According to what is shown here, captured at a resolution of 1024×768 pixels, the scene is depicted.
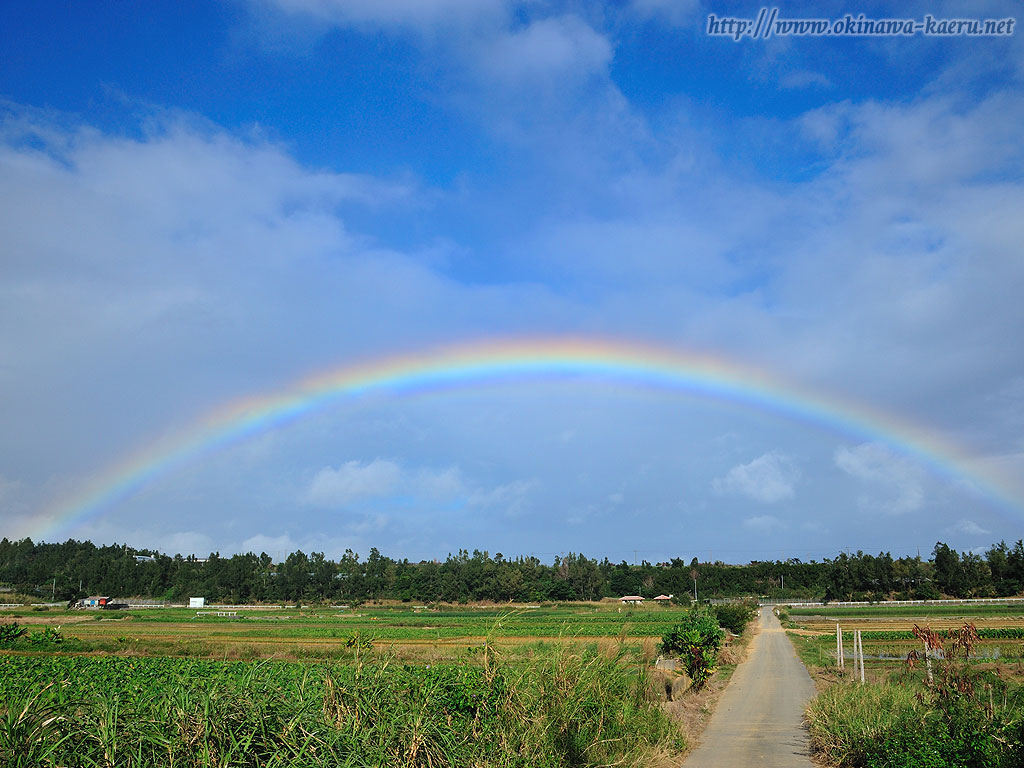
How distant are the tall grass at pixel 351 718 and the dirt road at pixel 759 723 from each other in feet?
11.7

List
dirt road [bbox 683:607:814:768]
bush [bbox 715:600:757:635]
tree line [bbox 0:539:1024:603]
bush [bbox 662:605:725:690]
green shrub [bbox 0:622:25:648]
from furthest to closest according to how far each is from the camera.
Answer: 1. tree line [bbox 0:539:1024:603]
2. bush [bbox 715:600:757:635]
3. green shrub [bbox 0:622:25:648]
4. bush [bbox 662:605:725:690]
5. dirt road [bbox 683:607:814:768]

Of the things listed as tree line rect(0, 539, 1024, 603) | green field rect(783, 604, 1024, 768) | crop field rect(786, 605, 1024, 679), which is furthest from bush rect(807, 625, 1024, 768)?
tree line rect(0, 539, 1024, 603)

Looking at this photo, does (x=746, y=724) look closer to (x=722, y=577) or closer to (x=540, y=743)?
(x=540, y=743)

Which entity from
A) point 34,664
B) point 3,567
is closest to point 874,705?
point 34,664

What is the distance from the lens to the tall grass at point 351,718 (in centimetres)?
485

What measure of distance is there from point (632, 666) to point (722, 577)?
142057 mm

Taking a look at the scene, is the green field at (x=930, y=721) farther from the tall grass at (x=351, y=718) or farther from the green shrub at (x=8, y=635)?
the green shrub at (x=8, y=635)

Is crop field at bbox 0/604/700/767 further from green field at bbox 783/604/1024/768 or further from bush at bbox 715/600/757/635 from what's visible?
bush at bbox 715/600/757/635

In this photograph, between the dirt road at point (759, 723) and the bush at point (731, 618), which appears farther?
the bush at point (731, 618)

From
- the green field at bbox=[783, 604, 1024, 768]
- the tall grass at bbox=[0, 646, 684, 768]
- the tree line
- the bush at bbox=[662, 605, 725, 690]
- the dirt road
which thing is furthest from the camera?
the tree line

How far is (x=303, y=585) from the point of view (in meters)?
149

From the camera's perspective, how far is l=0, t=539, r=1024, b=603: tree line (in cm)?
12769

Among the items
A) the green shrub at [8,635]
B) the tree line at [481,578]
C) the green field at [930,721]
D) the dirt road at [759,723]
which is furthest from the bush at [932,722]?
the tree line at [481,578]

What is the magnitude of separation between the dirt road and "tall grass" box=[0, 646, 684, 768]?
3553 millimetres
